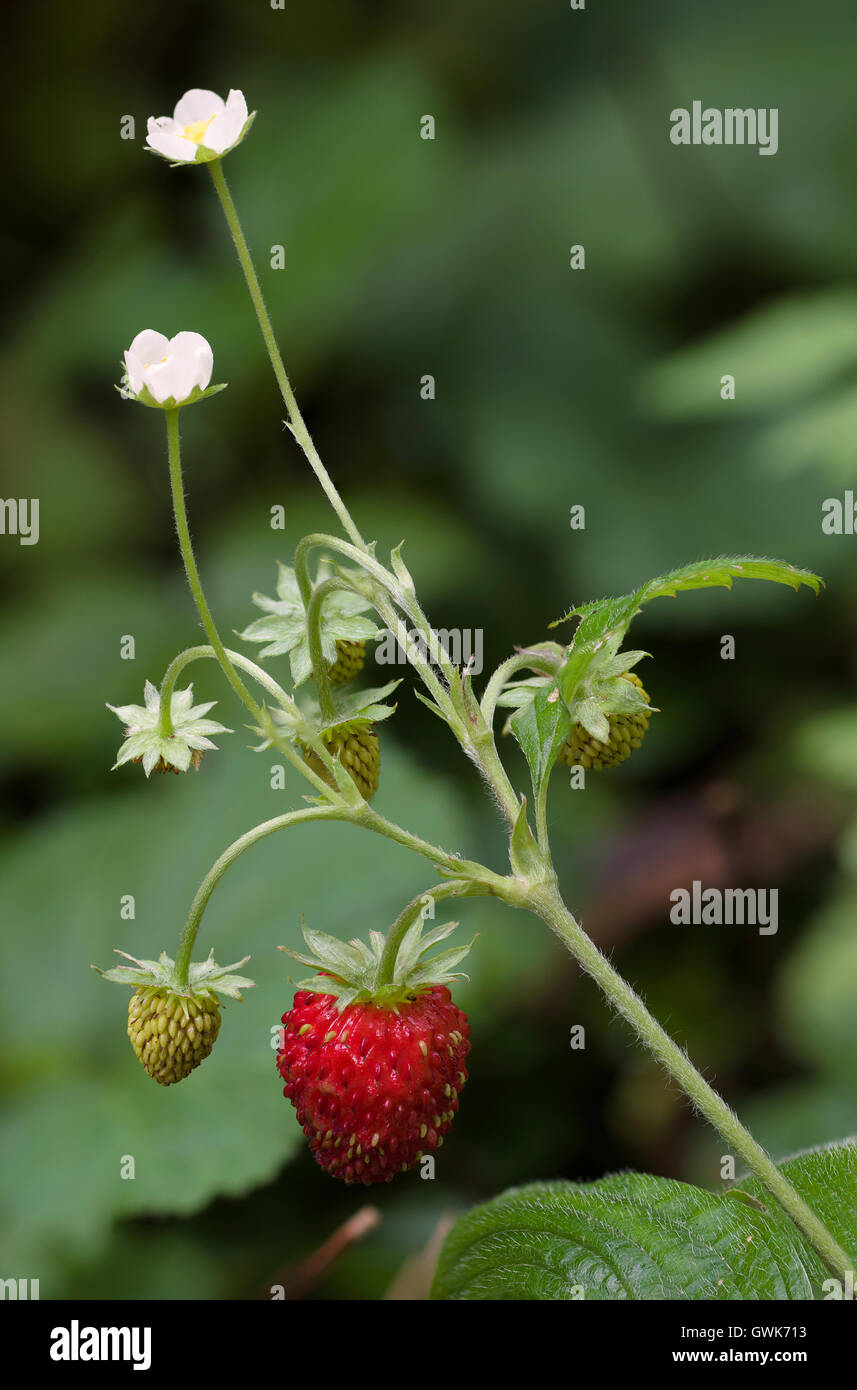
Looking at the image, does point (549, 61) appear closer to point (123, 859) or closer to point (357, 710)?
point (123, 859)

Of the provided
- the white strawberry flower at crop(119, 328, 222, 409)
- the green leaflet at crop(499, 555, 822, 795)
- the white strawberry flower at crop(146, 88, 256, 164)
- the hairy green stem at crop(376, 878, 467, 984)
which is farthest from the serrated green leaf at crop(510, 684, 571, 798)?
the white strawberry flower at crop(146, 88, 256, 164)

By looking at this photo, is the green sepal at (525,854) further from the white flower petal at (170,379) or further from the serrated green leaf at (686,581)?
the white flower petal at (170,379)

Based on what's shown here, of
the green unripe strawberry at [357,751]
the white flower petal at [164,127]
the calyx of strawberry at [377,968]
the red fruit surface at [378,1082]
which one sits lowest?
the red fruit surface at [378,1082]

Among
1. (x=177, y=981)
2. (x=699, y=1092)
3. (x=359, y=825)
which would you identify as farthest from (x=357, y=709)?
(x=699, y=1092)

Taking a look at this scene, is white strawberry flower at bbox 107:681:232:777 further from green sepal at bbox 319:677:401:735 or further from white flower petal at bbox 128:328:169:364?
white flower petal at bbox 128:328:169:364

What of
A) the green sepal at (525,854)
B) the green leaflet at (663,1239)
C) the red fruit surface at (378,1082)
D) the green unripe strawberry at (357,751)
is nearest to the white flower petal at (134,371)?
the green unripe strawberry at (357,751)

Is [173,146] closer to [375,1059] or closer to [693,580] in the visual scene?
[693,580]
